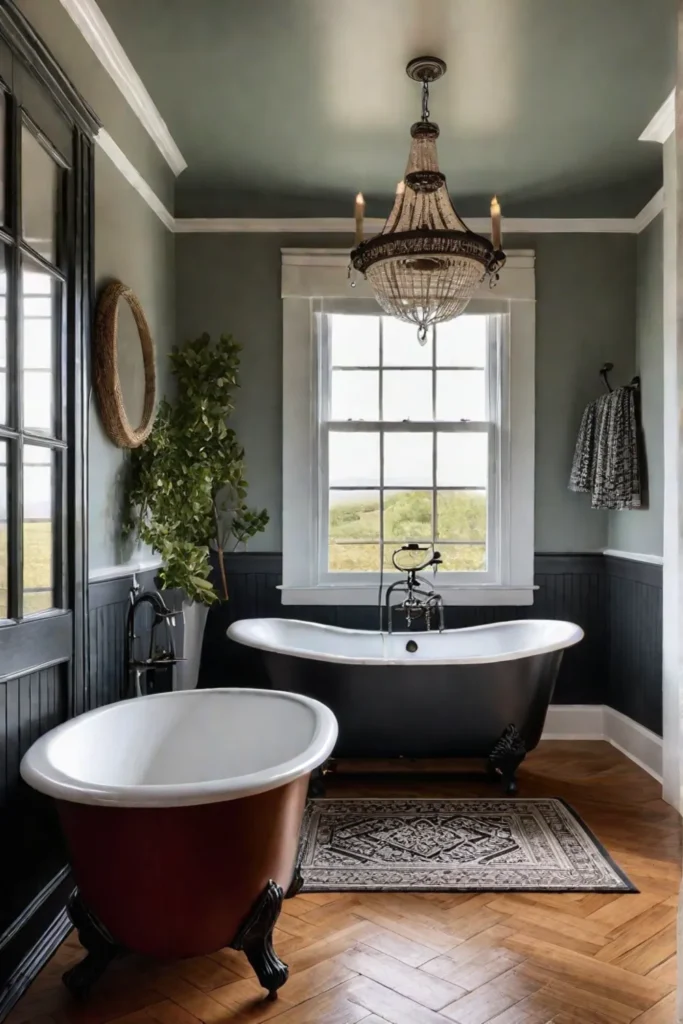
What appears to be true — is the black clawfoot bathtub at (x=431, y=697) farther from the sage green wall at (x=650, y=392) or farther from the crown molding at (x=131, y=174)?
the crown molding at (x=131, y=174)

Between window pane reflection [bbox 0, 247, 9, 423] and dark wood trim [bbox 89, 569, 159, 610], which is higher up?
window pane reflection [bbox 0, 247, 9, 423]

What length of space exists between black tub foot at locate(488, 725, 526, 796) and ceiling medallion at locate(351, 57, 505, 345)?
65.7 inches

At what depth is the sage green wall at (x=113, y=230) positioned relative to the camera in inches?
101

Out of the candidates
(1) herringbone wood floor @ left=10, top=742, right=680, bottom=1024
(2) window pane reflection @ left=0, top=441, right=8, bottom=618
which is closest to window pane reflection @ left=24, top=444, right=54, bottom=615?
(2) window pane reflection @ left=0, top=441, right=8, bottom=618

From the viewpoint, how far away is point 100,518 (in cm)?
291

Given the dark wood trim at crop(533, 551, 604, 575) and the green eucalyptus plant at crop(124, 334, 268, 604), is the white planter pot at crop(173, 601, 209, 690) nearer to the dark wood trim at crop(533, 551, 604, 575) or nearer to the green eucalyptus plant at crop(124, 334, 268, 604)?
the green eucalyptus plant at crop(124, 334, 268, 604)

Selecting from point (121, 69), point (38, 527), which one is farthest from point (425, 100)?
point (38, 527)

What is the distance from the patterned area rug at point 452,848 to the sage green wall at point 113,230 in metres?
1.30

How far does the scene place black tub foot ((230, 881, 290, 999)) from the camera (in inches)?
76.0

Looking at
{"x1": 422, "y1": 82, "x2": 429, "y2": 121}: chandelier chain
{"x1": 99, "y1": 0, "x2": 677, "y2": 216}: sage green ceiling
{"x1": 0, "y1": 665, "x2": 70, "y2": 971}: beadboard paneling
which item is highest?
{"x1": 99, "y1": 0, "x2": 677, "y2": 216}: sage green ceiling

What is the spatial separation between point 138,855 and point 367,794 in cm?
177

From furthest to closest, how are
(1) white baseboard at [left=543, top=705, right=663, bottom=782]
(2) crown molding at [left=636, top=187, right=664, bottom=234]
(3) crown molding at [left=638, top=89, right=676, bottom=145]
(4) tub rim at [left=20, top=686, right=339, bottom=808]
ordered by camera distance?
1. (1) white baseboard at [left=543, top=705, right=663, bottom=782]
2. (2) crown molding at [left=636, top=187, right=664, bottom=234]
3. (3) crown molding at [left=638, top=89, right=676, bottom=145]
4. (4) tub rim at [left=20, top=686, right=339, bottom=808]

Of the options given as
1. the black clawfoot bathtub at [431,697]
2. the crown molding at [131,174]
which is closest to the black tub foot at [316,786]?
the black clawfoot bathtub at [431,697]

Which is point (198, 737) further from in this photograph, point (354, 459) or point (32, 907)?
point (354, 459)
